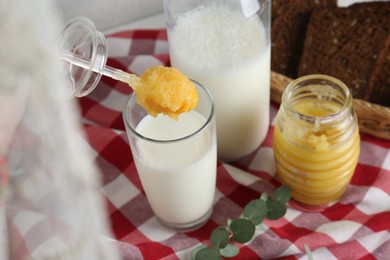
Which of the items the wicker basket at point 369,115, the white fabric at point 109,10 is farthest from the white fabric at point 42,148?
the white fabric at point 109,10

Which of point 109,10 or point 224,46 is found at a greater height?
point 224,46

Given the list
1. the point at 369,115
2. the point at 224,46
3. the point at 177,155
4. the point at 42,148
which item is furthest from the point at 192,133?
the point at 42,148

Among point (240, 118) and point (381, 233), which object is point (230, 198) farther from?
point (381, 233)

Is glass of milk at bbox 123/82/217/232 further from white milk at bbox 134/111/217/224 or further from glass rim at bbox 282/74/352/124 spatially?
glass rim at bbox 282/74/352/124

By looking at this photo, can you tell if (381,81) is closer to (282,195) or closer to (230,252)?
(282,195)

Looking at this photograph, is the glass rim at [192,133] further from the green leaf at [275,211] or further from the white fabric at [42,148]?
the white fabric at [42,148]

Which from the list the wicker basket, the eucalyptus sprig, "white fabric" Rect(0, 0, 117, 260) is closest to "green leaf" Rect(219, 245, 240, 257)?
the eucalyptus sprig
